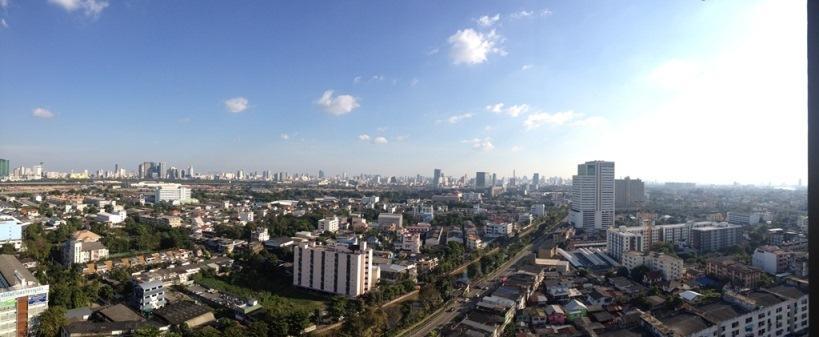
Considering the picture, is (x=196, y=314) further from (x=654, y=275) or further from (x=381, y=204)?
(x=381, y=204)

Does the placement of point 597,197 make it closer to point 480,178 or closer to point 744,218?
point 744,218

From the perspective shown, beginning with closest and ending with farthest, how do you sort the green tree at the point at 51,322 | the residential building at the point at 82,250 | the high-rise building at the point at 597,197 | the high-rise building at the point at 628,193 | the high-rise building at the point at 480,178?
the green tree at the point at 51,322, the residential building at the point at 82,250, the high-rise building at the point at 597,197, the high-rise building at the point at 628,193, the high-rise building at the point at 480,178

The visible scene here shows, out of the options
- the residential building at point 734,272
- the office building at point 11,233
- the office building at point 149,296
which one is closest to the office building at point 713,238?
the residential building at point 734,272

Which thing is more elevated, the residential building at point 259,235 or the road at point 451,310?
the residential building at point 259,235

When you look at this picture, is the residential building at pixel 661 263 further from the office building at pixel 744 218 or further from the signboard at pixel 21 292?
the signboard at pixel 21 292

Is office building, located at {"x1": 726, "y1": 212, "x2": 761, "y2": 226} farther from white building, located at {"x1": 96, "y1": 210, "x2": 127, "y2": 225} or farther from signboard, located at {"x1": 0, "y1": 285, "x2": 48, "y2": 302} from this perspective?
white building, located at {"x1": 96, "y1": 210, "x2": 127, "y2": 225}

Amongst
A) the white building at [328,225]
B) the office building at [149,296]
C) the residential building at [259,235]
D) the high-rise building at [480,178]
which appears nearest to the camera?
the office building at [149,296]

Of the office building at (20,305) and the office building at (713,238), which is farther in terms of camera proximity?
the office building at (713,238)

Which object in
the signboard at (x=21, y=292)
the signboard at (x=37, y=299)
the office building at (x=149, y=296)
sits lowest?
the office building at (x=149, y=296)
